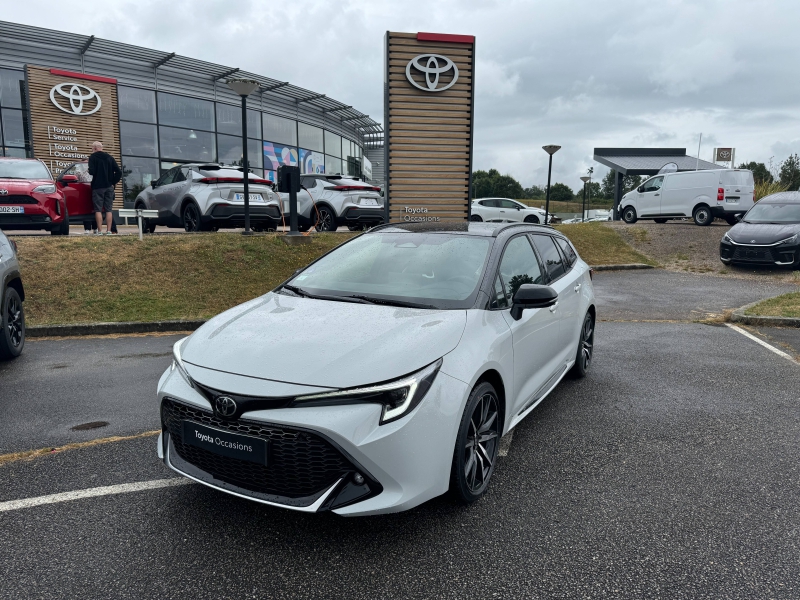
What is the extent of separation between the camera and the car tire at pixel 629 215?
2236 centimetres

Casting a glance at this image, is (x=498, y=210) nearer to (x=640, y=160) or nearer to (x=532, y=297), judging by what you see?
(x=640, y=160)

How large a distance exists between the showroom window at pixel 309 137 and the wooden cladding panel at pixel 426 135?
2129 centimetres

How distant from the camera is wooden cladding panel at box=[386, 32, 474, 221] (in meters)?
12.6

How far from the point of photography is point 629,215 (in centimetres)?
2264

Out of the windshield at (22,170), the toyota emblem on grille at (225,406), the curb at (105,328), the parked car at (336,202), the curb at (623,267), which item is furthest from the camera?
the curb at (623,267)

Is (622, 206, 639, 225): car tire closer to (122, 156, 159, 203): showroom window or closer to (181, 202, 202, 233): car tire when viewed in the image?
(181, 202, 202, 233): car tire

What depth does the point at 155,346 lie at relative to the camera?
692cm

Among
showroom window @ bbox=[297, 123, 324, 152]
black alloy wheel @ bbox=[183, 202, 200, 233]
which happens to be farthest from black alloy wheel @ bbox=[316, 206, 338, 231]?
showroom window @ bbox=[297, 123, 324, 152]

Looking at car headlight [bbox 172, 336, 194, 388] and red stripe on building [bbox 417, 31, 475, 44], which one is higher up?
red stripe on building [bbox 417, 31, 475, 44]

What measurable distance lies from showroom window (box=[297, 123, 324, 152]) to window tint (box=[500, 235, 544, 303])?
99.2ft

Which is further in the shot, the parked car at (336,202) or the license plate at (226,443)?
the parked car at (336,202)

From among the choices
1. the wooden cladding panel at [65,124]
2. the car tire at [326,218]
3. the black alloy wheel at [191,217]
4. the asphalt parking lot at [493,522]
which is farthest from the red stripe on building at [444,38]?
the wooden cladding panel at [65,124]

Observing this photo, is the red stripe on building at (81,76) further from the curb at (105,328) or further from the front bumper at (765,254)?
the front bumper at (765,254)

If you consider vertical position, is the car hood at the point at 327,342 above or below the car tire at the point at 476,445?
above
